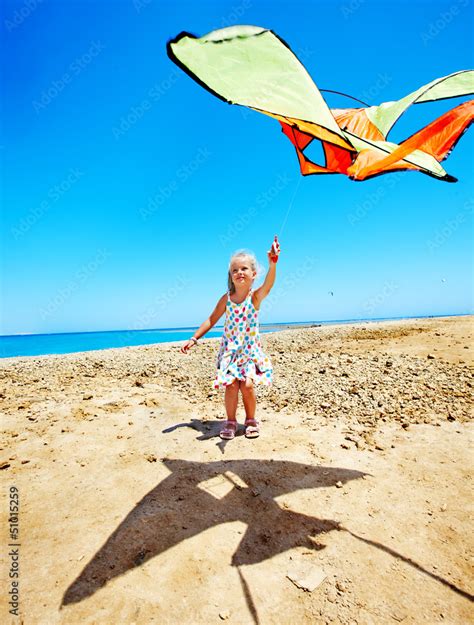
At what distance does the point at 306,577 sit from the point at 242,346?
2.44m

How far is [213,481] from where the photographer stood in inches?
120

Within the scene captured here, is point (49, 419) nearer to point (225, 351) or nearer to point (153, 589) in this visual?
point (225, 351)

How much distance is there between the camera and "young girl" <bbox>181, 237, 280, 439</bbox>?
13.0 feet

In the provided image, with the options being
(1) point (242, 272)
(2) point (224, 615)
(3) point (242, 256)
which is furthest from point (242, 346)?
(2) point (224, 615)

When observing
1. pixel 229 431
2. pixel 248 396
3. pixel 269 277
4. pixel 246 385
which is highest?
pixel 269 277

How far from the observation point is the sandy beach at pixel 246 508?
1.88 m

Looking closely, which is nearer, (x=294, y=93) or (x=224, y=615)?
(x=224, y=615)

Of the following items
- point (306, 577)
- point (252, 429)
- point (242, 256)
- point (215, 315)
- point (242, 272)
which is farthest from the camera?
point (215, 315)

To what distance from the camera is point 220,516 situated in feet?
8.50

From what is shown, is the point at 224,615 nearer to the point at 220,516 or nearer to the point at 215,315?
the point at 220,516

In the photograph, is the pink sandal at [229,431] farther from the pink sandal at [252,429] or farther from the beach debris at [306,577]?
the beach debris at [306,577]

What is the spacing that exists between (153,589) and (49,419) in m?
3.16

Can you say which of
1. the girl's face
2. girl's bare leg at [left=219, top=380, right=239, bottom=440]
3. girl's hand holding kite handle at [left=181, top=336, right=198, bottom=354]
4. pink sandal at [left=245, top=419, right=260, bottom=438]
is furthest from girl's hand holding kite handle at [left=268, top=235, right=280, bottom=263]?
pink sandal at [left=245, top=419, right=260, bottom=438]

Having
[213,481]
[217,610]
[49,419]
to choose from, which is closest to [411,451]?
[213,481]
